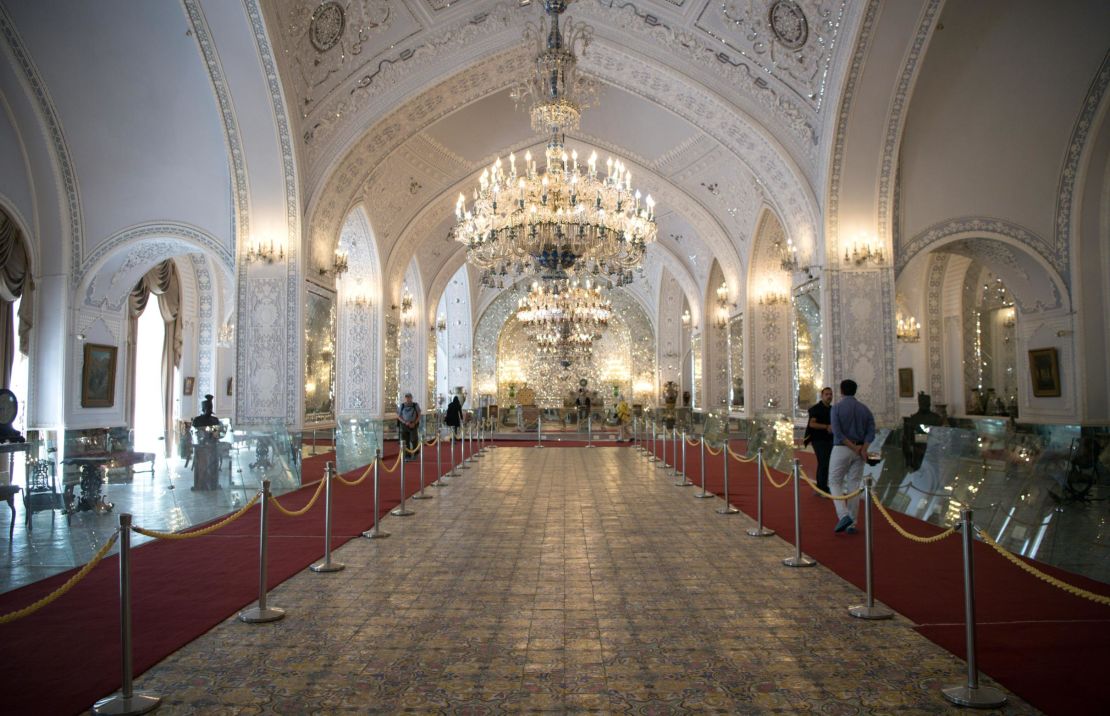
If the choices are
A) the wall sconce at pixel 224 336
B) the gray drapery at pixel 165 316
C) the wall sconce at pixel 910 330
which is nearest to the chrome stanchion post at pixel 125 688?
the gray drapery at pixel 165 316

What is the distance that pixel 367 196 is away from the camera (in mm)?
13711

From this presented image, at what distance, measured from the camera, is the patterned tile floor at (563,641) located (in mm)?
2867

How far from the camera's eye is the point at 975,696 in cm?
282

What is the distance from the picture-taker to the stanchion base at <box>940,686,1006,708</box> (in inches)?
110

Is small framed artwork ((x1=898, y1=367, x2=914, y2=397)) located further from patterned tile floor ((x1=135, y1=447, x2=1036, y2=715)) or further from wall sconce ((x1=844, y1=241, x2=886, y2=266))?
patterned tile floor ((x1=135, y1=447, x2=1036, y2=715))

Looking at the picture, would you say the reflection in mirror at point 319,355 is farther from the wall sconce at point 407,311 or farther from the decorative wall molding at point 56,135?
the wall sconce at point 407,311

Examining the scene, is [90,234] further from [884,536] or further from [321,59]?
[884,536]

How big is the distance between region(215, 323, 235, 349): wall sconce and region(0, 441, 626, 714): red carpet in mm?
11966

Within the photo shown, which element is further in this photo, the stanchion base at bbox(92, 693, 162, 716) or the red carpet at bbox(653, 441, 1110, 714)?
the red carpet at bbox(653, 441, 1110, 714)

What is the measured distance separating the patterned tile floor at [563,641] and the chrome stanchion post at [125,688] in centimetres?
11

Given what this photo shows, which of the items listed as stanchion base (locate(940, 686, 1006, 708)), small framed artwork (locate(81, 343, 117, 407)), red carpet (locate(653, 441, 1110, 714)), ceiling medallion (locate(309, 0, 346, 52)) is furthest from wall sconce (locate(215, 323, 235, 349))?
stanchion base (locate(940, 686, 1006, 708))

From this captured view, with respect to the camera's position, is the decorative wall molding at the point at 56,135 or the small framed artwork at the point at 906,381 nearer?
the decorative wall molding at the point at 56,135

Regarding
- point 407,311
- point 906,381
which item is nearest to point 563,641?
point 906,381

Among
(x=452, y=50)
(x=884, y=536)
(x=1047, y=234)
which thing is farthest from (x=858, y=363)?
(x=452, y=50)
